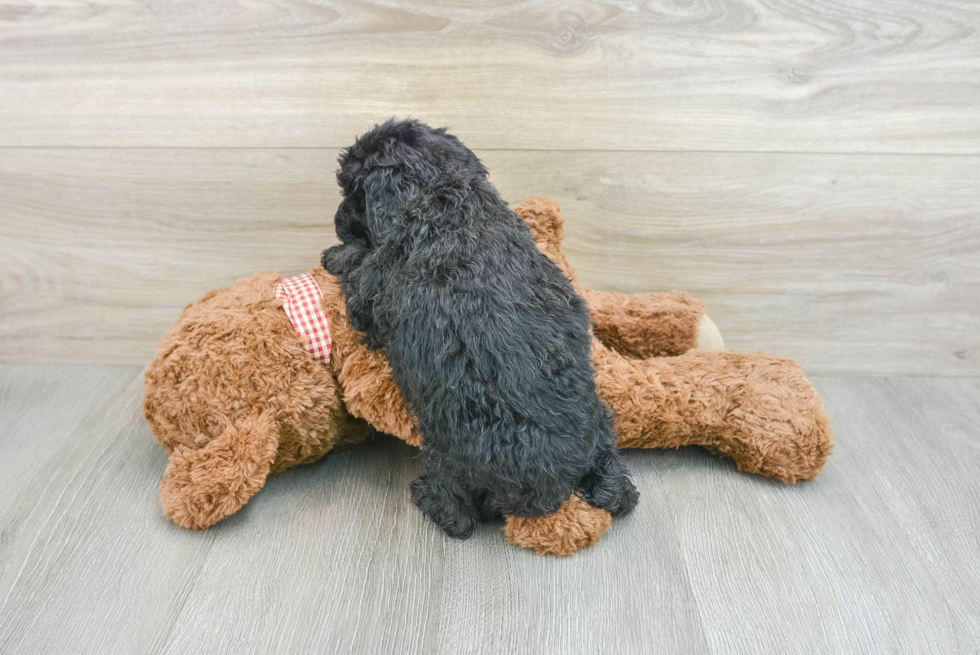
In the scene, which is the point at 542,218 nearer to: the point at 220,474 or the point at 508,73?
the point at 508,73

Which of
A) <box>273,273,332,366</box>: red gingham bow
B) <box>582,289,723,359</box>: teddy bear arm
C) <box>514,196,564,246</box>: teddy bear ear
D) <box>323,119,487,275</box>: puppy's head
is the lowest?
<box>582,289,723,359</box>: teddy bear arm

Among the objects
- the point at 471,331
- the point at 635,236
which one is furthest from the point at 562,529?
the point at 635,236

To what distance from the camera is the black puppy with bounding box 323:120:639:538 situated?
0.74m

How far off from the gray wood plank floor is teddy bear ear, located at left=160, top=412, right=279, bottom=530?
0.04 metres

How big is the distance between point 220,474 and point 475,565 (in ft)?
1.15

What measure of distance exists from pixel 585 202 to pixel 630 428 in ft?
1.31

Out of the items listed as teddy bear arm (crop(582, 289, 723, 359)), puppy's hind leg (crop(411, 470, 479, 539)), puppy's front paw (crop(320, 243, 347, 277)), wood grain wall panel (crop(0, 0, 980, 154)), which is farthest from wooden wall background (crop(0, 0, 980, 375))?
puppy's hind leg (crop(411, 470, 479, 539))

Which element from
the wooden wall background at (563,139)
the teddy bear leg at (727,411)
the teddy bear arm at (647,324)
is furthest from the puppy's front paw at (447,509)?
the wooden wall background at (563,139)

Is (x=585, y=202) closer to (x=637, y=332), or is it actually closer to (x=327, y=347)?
(x=637, y=332)

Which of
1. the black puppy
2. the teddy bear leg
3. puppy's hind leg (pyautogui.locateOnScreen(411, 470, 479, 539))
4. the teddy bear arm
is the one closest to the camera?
the black puppy

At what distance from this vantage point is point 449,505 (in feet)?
2.79

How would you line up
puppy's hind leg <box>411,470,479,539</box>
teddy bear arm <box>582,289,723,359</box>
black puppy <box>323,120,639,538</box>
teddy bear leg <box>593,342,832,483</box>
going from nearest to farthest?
black puppy <box>323,120,639,538</box> < puppy's hind leg <box>411,470,479,539</box> < teddy bear leg <box>593,342,832,483</box> < teddy bear arm <box>582,289,723,359</box>

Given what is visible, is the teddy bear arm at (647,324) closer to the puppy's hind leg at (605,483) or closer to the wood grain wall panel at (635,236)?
the wood grain wall panel at (635,236)

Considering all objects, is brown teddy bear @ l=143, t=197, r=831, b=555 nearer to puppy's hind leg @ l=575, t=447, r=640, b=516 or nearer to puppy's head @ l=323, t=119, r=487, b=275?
puppy's hind leg @ l=575, t=447, r=640, b=516
